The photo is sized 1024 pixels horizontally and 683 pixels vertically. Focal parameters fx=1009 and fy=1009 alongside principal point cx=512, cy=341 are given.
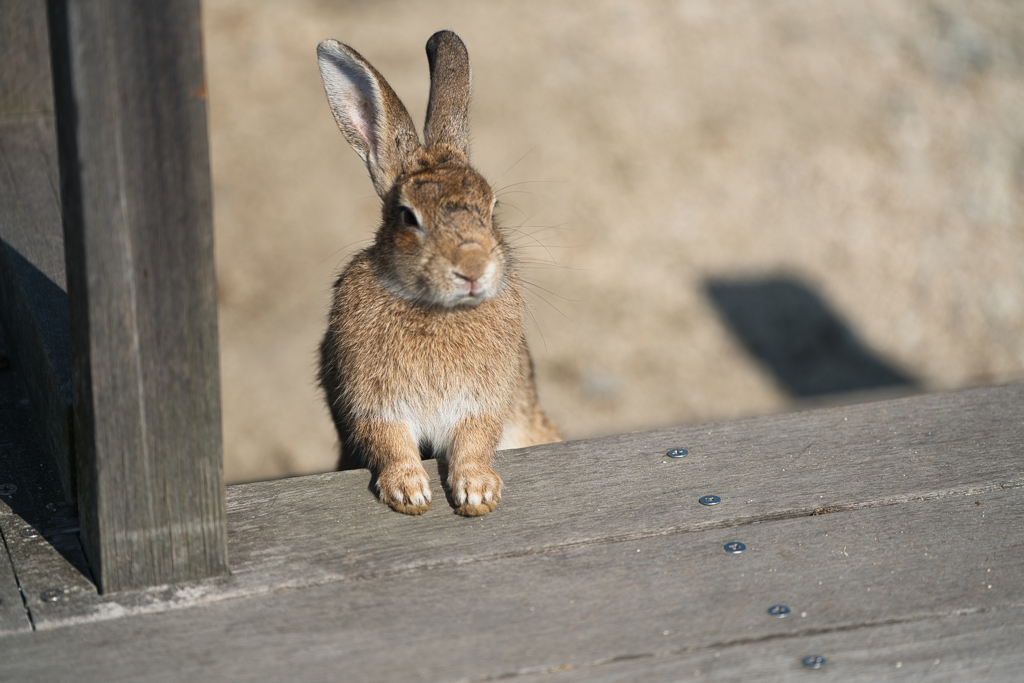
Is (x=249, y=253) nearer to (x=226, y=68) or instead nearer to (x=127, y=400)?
(x=226, y=68)

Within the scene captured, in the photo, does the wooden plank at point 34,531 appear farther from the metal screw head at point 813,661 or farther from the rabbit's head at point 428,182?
the metal screw head at point 813,661

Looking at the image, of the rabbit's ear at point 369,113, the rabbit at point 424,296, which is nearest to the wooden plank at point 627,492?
the rabbit at point 424,296

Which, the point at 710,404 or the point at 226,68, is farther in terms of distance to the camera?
the point at 226,68

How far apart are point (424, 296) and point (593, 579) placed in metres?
0.95

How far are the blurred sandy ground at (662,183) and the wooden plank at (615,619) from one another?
15.8ft

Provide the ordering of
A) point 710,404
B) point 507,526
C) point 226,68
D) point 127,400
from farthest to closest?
1. point 226,68
2. point 710,404
3. point 507,526
4. point 127,400

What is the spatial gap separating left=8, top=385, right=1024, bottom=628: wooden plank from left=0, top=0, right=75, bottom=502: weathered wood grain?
509 millimetres

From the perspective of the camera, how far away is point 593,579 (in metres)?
2.19

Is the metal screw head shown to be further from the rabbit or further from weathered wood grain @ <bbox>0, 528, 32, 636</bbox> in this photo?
weathered wood grain @ <bbox>0, 528, 32, 636</bbox>

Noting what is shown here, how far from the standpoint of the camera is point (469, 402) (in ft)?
9.45

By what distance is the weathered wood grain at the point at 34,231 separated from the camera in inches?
100

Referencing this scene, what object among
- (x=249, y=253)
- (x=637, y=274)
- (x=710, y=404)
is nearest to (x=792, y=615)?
(x=710, y=404)

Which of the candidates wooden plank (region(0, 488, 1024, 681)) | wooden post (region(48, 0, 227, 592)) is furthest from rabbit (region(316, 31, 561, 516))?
wooden post (region(48, 0, 227, 592))

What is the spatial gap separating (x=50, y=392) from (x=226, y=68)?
6.96 metres
